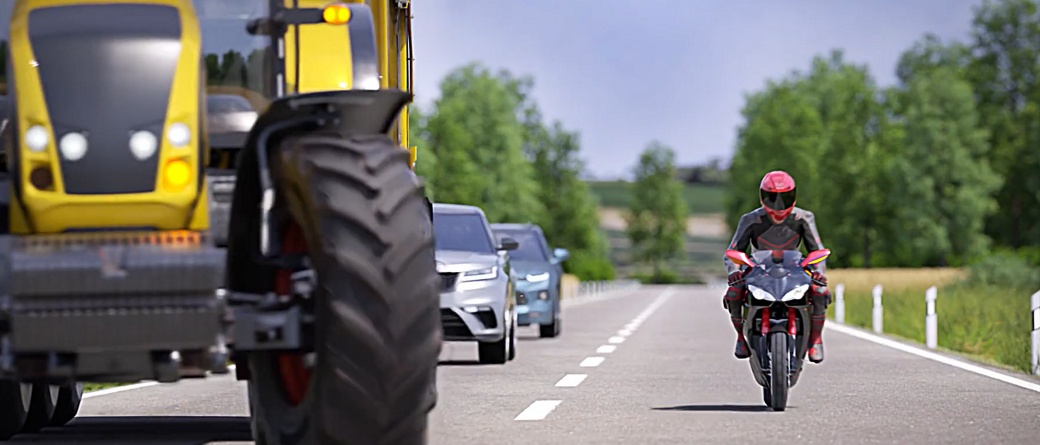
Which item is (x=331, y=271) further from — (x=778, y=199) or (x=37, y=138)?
(x=778, y=199)

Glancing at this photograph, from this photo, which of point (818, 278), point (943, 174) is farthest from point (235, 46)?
point (943, 174)

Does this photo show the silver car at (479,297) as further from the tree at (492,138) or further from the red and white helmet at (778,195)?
the tree at (492,138)

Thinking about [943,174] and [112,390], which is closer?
[112,390]

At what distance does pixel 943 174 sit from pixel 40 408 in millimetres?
103320

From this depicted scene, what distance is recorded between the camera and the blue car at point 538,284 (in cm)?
2514

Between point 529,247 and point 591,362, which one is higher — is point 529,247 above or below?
above

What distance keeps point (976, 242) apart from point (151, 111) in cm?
10761

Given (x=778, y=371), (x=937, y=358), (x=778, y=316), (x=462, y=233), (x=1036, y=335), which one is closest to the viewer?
(x=778, y=371)

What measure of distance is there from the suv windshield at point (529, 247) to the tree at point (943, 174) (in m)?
84.2

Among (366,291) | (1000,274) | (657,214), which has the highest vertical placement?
(657,214)

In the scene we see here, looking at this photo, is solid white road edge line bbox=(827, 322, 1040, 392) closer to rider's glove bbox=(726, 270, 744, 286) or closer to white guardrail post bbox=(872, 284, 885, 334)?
white guardrail post bbox=(872, 284, 885, 334)

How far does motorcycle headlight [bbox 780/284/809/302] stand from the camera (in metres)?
11.9

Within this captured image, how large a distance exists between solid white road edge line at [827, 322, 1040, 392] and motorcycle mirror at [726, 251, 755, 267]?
289cm

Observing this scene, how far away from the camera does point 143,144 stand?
21.0 ft
